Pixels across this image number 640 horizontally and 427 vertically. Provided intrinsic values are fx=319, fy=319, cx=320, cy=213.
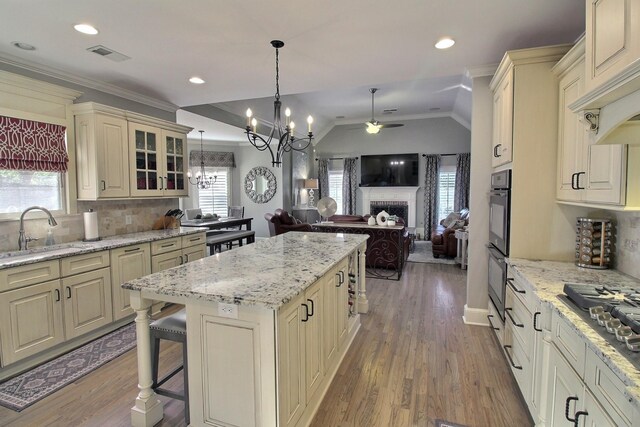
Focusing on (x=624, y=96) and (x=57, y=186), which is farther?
(x=57, y=186)

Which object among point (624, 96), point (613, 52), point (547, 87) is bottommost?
point (624, 96)

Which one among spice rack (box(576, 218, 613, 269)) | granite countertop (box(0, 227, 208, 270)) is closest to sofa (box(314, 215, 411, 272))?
granite countertop (box(0, 227, 208, 270))

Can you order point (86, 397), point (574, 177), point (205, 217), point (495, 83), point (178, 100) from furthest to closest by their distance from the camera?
point (205, 217), point (178, 100), point (495, 83), point (86, 397), point (574, 177)

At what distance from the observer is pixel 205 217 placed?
6953 mm

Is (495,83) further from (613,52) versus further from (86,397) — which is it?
(86,397)

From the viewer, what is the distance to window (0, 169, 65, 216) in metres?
2.84

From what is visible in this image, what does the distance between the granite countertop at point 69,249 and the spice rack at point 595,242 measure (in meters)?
3.88

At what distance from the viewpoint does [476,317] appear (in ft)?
11.0

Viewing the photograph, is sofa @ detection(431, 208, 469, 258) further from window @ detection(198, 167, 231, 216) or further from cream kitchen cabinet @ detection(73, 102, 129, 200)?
window @ detection(198, 167, 231, 216)

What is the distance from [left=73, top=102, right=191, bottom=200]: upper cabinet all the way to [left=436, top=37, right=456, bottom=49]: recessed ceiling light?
3.27 m

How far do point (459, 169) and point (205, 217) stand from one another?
21.1 feet

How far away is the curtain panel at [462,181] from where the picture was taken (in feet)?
27.2

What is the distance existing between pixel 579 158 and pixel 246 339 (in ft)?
7.41

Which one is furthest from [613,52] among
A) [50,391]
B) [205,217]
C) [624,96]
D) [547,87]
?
[205,217]
